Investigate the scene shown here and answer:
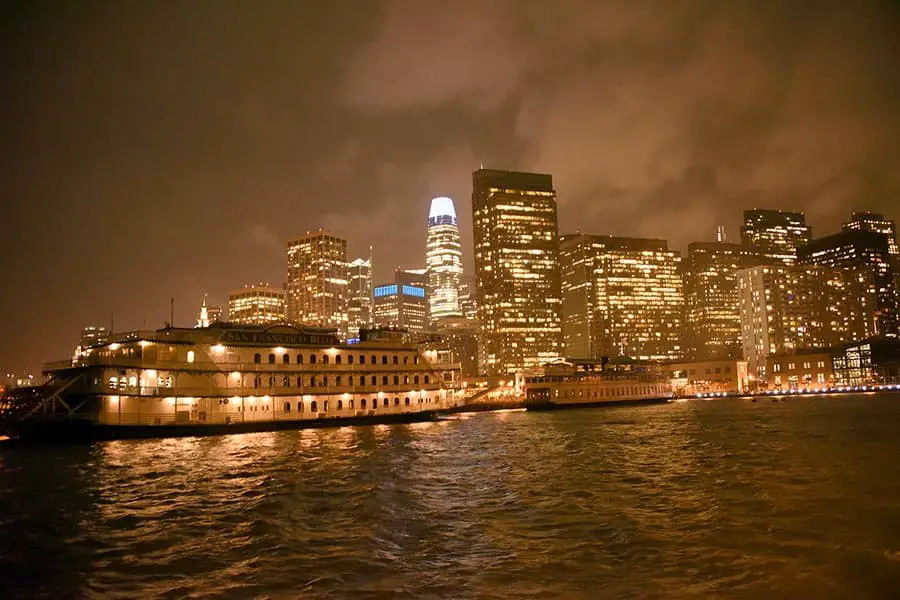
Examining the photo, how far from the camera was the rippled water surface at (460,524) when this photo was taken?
15062mm

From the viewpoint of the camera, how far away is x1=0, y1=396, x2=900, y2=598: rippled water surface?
15062 mm

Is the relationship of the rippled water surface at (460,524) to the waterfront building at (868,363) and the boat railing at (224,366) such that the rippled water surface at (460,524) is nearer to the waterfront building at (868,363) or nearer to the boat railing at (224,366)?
the boat railing at (224,366)

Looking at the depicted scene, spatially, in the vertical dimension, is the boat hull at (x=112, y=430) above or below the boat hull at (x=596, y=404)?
above

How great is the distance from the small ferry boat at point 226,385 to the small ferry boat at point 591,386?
1780 inches

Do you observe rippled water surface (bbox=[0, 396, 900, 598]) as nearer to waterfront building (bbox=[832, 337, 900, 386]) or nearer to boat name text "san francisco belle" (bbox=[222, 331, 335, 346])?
boat name text "san francisco belle" (bbox=[222, 331, 335, 346])

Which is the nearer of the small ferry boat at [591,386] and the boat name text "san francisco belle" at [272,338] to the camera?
the boat name text "san francisco belle" at [272,338]

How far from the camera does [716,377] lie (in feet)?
579

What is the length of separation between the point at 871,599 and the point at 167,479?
28.9 metres

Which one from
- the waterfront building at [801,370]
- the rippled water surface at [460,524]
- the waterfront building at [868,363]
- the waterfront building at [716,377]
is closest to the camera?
the rippled water surface at [460,524]

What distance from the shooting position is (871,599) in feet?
44.1

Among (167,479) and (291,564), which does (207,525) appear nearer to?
(291,564)

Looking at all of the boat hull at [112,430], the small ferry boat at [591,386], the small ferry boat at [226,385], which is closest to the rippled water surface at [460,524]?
the boat hull at [112,430]

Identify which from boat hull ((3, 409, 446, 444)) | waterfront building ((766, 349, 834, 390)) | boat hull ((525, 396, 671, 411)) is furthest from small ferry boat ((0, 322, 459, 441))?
waterfront building ((766, 349, 834, 390))

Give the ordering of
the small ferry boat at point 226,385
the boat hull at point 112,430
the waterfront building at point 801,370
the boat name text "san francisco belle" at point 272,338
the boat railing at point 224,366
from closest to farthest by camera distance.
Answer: the boat hull at point 112,430
the small ferry boat at point 226,385
the boat railing at point 224,366
the boat name text "san francisco belle" at point 272,338
the waterfront building at point 801,370
